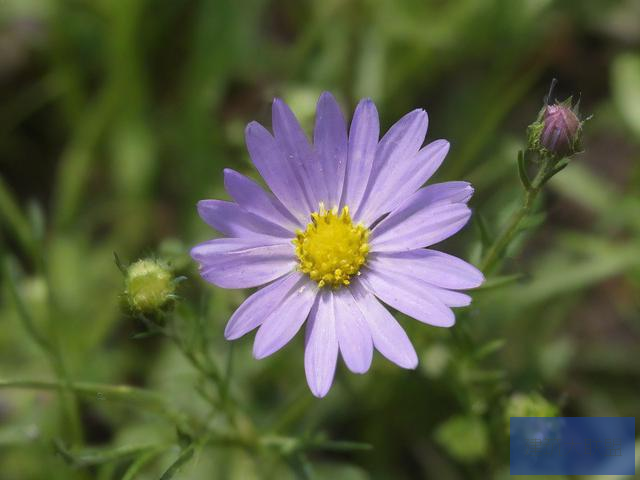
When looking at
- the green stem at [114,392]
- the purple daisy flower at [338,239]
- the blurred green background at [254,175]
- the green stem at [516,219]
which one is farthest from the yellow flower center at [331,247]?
the green stem at [114,392]

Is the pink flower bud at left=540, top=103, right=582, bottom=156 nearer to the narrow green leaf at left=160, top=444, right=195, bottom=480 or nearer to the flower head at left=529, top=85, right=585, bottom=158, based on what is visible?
the flower head at left=529, top=85, right=585, bottom=158

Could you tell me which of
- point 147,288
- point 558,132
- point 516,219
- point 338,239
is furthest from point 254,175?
point 558,132

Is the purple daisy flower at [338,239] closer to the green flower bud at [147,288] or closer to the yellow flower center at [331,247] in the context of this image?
the yellow flower center at [331,247]

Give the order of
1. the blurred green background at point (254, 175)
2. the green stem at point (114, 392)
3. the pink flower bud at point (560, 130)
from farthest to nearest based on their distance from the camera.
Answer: the blurred green background at point (254, 175), the green stem at point (114, 392), the pink flower bud at point (560, 130)

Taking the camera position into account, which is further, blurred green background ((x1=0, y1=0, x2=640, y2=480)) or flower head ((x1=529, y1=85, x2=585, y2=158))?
blurred green background ((x1=0, y1=0, x2=640, y2=480))

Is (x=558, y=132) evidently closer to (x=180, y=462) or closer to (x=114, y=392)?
(x=180, y=462)

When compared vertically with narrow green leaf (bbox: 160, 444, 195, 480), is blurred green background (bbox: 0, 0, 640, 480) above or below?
above

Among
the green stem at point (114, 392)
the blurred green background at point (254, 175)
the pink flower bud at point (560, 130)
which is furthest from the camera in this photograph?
the blurred green background at point (254, 175)

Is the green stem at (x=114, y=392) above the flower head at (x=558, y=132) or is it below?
below

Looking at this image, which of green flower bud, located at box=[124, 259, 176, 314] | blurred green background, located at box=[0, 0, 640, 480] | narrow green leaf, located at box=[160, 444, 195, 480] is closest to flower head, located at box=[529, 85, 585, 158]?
blurred green background, located at box=[0, 0, 640, 480]
